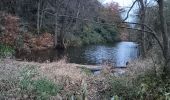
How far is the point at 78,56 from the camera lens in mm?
26328

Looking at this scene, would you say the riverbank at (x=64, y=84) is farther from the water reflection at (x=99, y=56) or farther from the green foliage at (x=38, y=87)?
the water reflection at (x=99, y=56)

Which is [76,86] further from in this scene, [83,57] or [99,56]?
[99,56]

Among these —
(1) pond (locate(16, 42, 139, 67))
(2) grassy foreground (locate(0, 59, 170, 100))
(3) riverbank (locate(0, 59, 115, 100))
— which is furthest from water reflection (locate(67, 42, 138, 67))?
(2) grassy foreground (locate(0, 59, 170, 100))

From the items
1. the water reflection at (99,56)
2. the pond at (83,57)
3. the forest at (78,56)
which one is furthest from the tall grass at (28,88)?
the water reflection at (99,56)

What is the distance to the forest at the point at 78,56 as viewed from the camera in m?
8.09

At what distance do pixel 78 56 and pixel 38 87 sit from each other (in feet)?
61.1

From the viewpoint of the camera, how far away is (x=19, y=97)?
24.4ft

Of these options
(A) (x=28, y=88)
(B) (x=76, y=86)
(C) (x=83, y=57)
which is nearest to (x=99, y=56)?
(C) (x=83, y=57)

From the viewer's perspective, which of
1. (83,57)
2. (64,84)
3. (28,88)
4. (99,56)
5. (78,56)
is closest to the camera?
(28,88)

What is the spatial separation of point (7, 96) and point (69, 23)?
29982 millimetres

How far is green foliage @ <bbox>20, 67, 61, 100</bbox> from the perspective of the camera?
7.52 metres

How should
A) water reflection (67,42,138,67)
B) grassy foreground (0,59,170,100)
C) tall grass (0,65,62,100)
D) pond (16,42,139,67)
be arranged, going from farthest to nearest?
water reflection (67,42,138,67)
pond (16,42,139,67)
grassy foreground (0,59,170,100)
tall grass (0,65,62,100)

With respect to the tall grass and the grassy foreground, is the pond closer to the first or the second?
the grassy foreground

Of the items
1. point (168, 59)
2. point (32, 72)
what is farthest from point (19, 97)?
point (168, 59)
